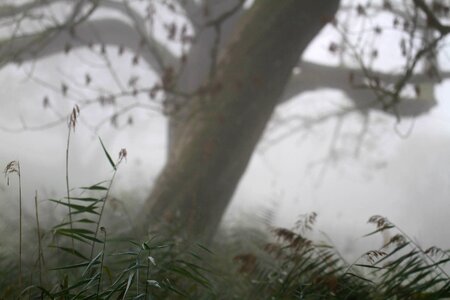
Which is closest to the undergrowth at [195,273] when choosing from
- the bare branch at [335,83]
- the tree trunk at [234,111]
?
the tree trunk at [234,111]

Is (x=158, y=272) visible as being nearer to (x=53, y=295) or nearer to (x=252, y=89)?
(x=53, y=295)

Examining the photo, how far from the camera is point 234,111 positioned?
13.7ft

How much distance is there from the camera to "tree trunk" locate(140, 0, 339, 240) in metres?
4.09

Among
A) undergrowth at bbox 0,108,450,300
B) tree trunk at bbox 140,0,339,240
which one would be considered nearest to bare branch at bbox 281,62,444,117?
tree trunk at bbox 140,0,339,240

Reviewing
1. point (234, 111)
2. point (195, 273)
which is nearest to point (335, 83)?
point (234, 111)

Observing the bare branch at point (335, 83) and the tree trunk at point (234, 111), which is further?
the bare branch at point (335, 83)

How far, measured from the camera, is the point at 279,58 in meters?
4.29

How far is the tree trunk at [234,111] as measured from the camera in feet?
13.4

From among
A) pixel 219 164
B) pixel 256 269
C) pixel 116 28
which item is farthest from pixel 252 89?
pixel 116 28

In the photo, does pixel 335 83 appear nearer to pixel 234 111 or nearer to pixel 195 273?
pixel 234 111

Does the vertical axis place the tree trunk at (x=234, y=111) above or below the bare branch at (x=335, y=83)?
below

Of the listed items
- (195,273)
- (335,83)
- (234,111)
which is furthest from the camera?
(335,83)

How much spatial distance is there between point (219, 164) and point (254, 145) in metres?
0.51

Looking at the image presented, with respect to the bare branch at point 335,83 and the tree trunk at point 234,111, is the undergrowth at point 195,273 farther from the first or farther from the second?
the bare branch at point 335,83
